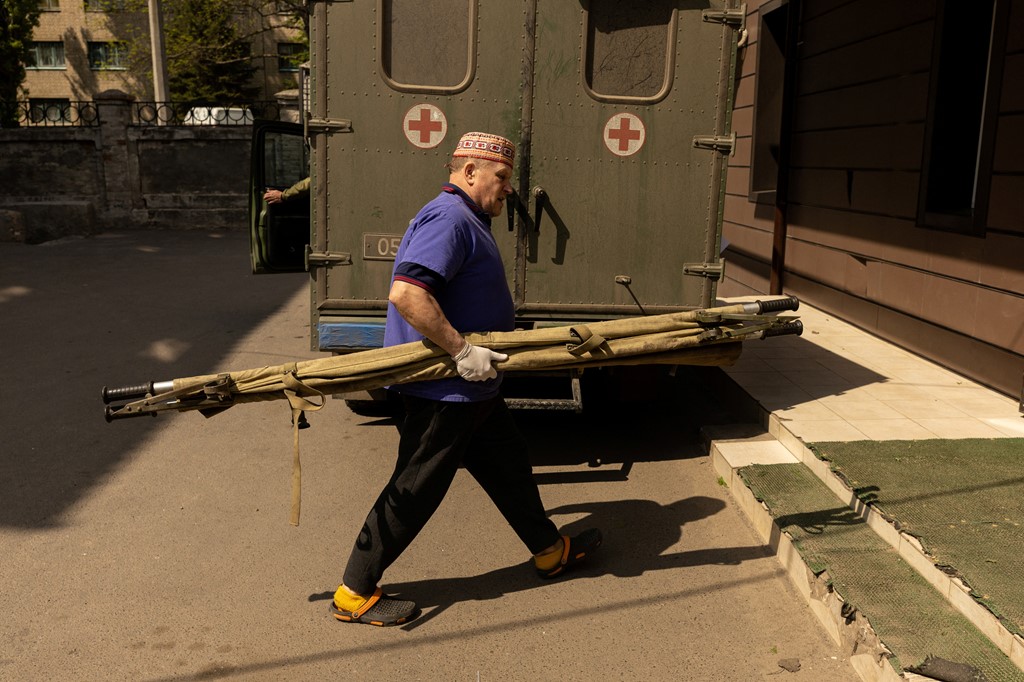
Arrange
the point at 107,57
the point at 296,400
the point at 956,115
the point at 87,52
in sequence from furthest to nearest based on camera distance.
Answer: the point at 107,57 < the point at 87,52 < the point at 956,115 < the point at 296,400

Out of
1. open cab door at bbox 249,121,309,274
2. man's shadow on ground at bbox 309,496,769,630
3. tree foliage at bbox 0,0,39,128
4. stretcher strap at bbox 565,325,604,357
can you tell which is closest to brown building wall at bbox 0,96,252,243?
open cab door at bbox 249,121,309,274

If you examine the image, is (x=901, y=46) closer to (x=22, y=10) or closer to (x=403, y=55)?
(x=403, y=55)

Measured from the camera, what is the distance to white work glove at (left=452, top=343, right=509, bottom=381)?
12.0 ft

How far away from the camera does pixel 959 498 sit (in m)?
4.67

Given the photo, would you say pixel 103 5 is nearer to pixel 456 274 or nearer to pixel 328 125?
pixel 328 125

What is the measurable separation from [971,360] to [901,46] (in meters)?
3.12

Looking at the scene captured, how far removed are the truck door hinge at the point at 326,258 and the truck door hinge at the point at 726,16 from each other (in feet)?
8.31

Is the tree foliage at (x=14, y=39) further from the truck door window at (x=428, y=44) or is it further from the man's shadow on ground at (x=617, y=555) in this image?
the man's shadow on ground at (x=617, y=555)

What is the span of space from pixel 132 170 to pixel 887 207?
17.8m

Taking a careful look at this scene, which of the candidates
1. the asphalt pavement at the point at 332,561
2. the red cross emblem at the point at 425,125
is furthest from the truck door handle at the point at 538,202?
the asphalt pavement at the point at 332,561

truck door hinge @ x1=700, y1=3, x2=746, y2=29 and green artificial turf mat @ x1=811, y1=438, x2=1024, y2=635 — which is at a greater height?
truck door hinge @ x1=700, y1=3, x2=746, y2=29

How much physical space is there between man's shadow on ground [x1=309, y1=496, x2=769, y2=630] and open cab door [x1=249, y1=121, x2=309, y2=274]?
3.26 meters

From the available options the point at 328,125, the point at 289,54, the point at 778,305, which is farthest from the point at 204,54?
the point at 778,305

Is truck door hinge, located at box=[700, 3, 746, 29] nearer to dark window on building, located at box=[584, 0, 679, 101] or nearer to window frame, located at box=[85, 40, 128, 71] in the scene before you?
dark window on building, located at box=[584, 0, 679, 101]
